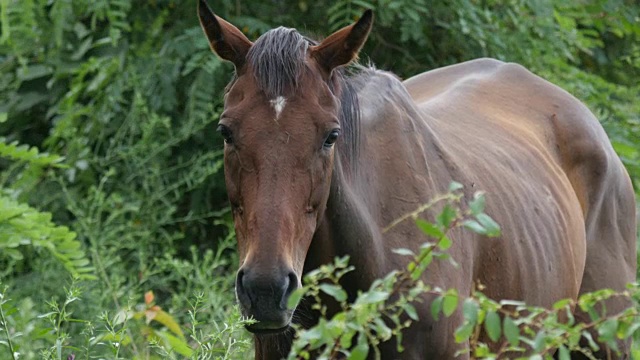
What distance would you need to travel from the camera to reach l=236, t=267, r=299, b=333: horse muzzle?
3.42m

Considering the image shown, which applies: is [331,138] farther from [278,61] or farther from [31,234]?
[31,234]

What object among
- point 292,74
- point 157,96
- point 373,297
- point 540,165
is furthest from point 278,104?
point 157,96

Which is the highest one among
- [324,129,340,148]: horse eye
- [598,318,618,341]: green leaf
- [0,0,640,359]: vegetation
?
[598,318,618,341]: green leaf

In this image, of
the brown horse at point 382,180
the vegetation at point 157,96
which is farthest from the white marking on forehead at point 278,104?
the vegetation at point 157,96

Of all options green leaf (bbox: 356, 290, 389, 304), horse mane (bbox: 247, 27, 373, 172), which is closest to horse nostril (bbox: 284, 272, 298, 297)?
horse mane (bbox: 247, 27, 373, 172)

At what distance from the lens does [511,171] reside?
206 inches

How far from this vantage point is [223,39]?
4.03 metres

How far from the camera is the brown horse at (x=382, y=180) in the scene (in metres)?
3.64

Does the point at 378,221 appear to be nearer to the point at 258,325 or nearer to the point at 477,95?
the point at 258,325

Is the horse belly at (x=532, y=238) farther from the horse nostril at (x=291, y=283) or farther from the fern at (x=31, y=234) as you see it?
the fern at (x=31, y=234)

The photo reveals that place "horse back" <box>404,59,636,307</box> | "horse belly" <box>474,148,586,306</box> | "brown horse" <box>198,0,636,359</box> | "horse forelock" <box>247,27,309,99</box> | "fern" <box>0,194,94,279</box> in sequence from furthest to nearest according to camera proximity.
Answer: "fern" <box>0,194,94,279</box>, "horse back" <box>404,59,636,307</box>, "horse belly" <box>474,148,586,306</box>, "horse forelock" <box>247,27,309,99</box>, "brown horse" <box>198,0,636,359</box>

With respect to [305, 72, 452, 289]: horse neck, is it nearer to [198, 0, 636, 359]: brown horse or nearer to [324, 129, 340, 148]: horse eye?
[198, 0, 636, 359]: brown horse

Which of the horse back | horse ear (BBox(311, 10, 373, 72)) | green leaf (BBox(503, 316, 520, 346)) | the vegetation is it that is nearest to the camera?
green leaf (BBox(503, 316, 520, 346))

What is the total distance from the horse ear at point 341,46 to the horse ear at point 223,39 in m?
0.23
